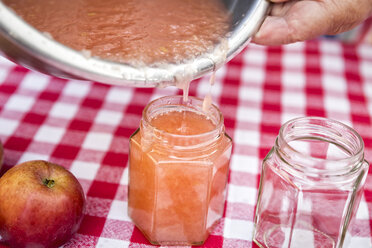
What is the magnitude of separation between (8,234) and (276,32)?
0.65 meters

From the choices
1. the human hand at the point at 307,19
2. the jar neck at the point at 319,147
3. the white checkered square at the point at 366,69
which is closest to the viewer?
the jar neck at the point at 319,147

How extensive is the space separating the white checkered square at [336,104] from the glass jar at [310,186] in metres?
0.40

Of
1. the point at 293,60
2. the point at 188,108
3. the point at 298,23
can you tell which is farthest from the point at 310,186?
the point at 293,60

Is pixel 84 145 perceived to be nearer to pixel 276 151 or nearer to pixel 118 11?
pixel 118 11

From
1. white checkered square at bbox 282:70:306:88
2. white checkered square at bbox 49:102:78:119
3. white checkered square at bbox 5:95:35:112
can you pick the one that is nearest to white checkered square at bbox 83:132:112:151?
white checkered square at bbox 49:102:78:119

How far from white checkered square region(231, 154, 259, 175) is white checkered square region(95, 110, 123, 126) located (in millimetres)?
318

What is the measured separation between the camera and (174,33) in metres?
0.89

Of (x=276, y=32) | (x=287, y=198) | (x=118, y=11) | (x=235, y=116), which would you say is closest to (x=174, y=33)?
(x=118, y=11)

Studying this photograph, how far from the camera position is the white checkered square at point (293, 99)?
4.59 feet

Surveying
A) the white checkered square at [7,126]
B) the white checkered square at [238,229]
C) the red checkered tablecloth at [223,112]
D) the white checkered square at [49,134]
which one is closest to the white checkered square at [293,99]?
the red checkered tablecloth at [223,112]

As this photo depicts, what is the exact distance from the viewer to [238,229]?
39.0 inches

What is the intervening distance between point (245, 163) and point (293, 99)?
0.34 metres

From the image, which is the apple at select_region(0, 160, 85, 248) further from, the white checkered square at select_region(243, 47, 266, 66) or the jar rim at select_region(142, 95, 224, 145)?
the white checkered square at select_region(243, 47, 266, 66)

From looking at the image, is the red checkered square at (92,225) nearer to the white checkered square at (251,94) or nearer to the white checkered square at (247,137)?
the white checkered square at (247,137)
